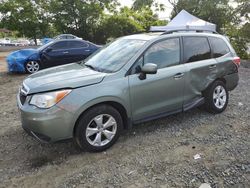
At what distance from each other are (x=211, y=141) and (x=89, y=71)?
2194mm

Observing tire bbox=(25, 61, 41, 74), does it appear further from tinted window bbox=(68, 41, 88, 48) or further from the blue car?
tinted window bbox=(68, 41, 88, 48)

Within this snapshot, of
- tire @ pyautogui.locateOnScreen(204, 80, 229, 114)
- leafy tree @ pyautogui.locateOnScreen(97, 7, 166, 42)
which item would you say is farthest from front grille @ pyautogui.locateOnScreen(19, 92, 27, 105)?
leafy tree @ pyautogui.locateOnScreen(97, 7, 166, 42)

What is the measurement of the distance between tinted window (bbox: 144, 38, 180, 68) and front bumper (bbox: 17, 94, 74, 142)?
5.09 feet

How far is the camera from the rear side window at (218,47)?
5.36 metres

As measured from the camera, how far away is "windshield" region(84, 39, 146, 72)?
170 inches

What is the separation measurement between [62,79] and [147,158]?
1.62 meters

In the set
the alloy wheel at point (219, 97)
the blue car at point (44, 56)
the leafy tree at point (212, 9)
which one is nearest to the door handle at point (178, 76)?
the alloy wheel at point (219, 97)

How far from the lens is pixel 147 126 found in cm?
498

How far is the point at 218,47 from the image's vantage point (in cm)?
545

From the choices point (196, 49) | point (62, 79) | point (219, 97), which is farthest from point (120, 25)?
point (62, 79)

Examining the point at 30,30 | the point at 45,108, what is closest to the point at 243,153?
the point at 45,108

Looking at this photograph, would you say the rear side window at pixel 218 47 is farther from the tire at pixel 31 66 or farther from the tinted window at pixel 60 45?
the tire at pixel 31 66

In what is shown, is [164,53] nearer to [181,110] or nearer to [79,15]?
[181,110]

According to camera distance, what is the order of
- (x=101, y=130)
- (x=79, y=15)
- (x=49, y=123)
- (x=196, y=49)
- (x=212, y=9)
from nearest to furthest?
(x=49, y=123) < (x=101, y=130) < (x=196, y=49) < (x=212, y=9) < (x=79, y=15)
